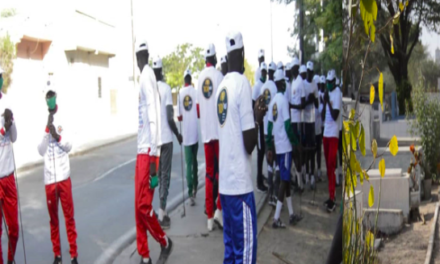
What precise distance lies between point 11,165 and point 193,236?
8.40 ft

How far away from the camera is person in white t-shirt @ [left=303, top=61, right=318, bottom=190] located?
9.46m

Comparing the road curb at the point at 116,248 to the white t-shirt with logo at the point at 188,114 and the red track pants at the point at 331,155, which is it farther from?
the red track pants at the point at 331,155

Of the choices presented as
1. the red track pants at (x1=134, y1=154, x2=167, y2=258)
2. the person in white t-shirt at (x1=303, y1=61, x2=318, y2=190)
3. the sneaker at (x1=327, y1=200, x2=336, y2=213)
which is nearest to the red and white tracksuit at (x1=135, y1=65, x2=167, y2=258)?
the red track pants at (x1=134, y1=154, x2=167, y2=258)

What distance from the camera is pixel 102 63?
31.8 metres

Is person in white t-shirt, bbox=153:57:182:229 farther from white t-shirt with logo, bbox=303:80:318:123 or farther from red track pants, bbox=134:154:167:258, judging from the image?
white t-shirt with logo, bbox=303:80:318:123

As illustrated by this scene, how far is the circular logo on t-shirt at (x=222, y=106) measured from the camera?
13.9ft

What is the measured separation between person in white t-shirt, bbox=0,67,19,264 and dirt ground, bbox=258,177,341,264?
104 inches

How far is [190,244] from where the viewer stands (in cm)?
659

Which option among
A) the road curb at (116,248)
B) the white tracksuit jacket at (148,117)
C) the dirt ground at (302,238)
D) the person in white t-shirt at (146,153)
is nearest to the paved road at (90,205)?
the road curb at (116,248)

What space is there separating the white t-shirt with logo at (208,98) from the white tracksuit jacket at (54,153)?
1933 mm

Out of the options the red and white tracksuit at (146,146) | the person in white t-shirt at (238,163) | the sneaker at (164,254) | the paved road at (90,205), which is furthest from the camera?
the paved road at (90,205)

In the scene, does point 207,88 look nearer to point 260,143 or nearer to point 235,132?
point 260,143

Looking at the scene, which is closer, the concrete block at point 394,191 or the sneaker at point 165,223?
the concrete block at point 394,191

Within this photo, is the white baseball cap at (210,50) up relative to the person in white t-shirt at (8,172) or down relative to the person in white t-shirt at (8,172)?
up
